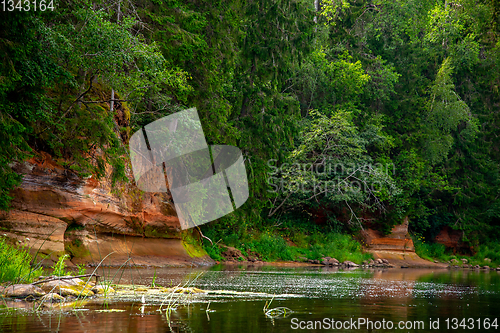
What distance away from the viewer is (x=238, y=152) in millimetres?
19219

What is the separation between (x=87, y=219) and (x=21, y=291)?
8.73 meters

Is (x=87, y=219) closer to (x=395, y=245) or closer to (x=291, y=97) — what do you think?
(x=291, y=97)

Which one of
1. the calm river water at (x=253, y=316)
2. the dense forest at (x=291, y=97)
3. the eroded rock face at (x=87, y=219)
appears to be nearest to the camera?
the calm river water at (x=253, y=316)

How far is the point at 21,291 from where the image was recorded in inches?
257

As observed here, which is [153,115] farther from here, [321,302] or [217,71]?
[321,302]

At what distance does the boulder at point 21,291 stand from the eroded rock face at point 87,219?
4442mm

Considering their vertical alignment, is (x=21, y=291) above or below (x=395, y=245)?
above

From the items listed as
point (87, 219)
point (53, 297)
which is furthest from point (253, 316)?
point (87, 219)

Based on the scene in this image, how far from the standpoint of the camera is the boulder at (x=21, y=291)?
648 centimetres

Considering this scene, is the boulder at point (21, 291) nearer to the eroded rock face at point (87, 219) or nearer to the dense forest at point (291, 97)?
the dense forest at point (291, 97)

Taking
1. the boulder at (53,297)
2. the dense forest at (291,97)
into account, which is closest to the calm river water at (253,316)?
the boulder at (53,297)

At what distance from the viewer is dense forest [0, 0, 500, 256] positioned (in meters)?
10.6

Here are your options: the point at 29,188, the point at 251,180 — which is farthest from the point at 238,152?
the point at 29,188

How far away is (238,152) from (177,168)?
2443 millimetres
